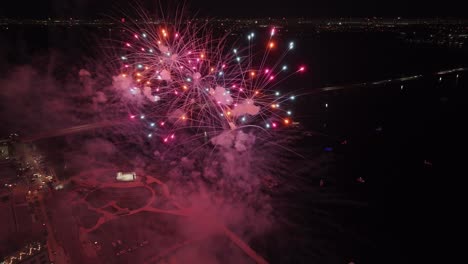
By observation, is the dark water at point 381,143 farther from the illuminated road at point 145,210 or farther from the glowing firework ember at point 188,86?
the glowing firework ember at point 188,86

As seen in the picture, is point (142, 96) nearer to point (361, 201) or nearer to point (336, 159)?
point (336, 159)

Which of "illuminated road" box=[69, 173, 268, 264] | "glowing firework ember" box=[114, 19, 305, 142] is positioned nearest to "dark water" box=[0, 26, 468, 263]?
"illuminated road" box=[69, 173, 268, 264]

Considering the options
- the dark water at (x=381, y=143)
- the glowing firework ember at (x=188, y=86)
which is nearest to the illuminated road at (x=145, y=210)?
the dark water at (x=381, y=143)

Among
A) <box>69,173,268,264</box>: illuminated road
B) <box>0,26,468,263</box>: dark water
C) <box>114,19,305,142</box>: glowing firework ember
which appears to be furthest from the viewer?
<box>114,19,305,142</box>: glowing firework ember

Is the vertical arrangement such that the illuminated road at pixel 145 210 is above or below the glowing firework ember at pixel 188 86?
below

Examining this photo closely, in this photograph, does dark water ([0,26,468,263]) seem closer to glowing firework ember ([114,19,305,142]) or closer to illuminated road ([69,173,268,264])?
illuminated road ([69,173,268,264])

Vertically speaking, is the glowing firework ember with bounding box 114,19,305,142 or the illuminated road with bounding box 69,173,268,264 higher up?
the glowing firework ember with bounding box 114,19,305,142

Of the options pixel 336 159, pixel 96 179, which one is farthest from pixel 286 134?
pixel 96 179

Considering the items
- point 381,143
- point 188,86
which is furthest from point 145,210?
point 381,143
